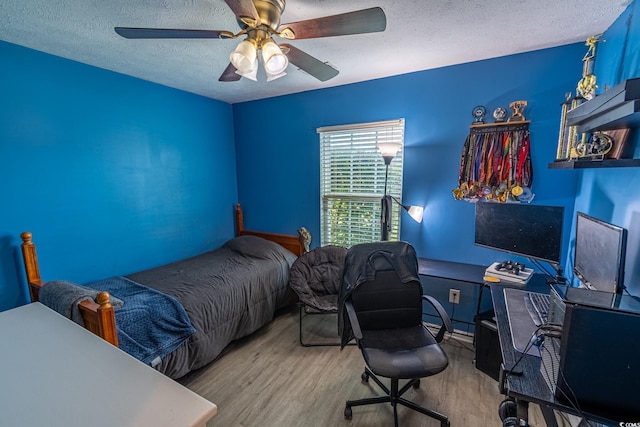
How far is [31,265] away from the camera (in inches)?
81.0

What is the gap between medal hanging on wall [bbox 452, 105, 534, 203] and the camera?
2.17 metres

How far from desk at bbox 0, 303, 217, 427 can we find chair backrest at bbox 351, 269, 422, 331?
50.0 inches

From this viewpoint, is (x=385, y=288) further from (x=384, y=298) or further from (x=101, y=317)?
(x=101, y=317)

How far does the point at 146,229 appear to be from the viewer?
2859 millimetres

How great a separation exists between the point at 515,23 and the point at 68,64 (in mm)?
3352

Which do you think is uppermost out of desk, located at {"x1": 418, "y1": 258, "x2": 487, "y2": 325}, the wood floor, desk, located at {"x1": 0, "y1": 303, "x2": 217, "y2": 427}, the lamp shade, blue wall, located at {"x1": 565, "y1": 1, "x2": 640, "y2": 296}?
blue wall, located at {"x1": 565, "y1": 1, "x2": 640, "y2": 296}

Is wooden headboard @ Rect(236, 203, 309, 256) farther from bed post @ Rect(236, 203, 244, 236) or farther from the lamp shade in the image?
the lamp shade

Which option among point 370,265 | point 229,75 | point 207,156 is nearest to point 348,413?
point 370,265

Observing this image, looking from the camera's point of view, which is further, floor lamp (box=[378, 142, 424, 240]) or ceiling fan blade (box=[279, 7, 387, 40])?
floor lamp (box=[378, 142, 424, 240])

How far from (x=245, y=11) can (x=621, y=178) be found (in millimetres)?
2067

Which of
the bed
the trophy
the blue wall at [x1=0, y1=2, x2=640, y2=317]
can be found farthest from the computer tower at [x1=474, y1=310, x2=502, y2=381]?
the bed

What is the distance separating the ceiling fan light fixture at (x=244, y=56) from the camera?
1288mm

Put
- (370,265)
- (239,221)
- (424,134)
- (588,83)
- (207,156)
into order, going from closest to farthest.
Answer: (588,83) < (370,265) < (424,134) < (207,156) < (239,221)

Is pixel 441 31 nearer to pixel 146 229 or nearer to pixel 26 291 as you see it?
pixel 146 229
